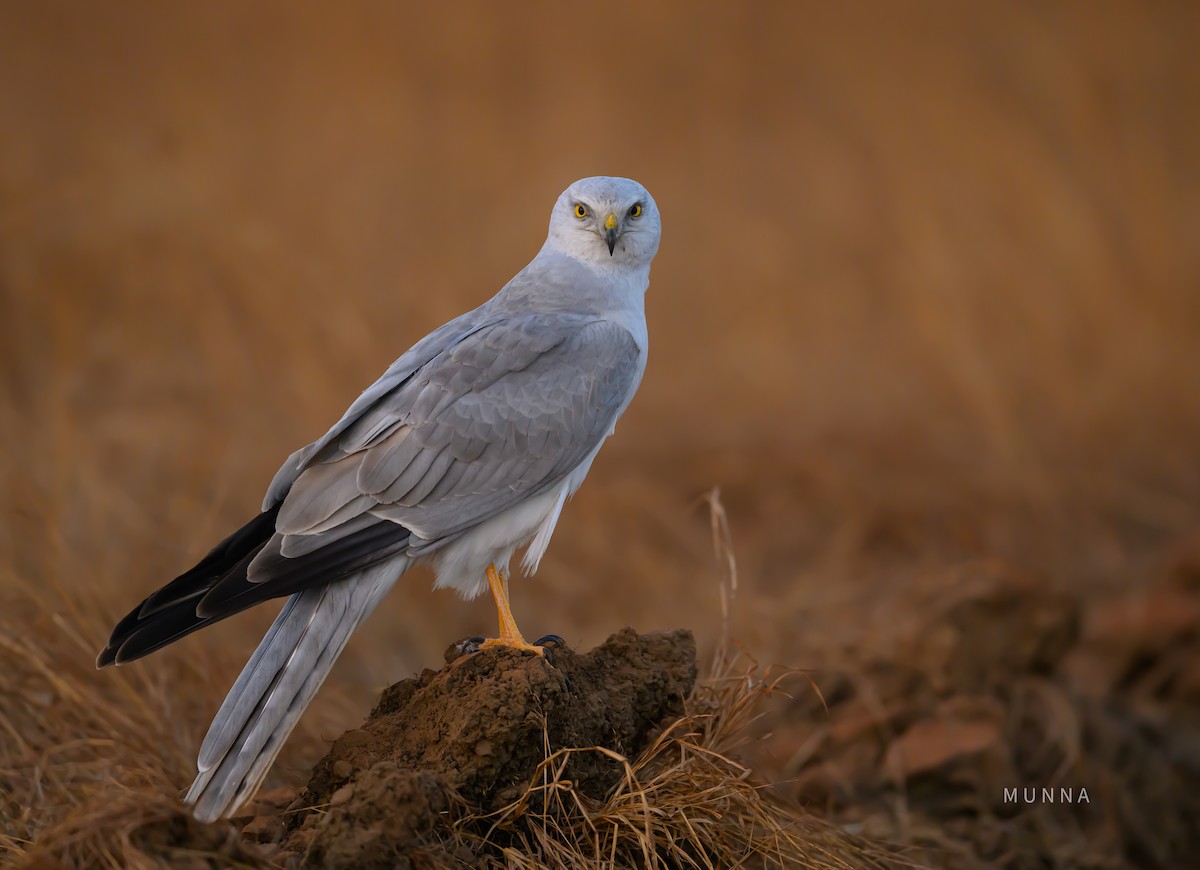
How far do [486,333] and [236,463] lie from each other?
4.25 metres

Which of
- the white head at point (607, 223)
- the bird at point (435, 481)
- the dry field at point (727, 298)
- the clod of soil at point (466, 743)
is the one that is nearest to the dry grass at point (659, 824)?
the clod of soil at point (466, 743)

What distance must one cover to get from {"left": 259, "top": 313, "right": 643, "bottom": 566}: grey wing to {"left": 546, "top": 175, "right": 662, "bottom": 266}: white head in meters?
0.31

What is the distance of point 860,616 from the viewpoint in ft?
22.0

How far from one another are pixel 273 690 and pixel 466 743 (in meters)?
0.53

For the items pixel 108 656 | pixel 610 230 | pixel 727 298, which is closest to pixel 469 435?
pixel 610 230

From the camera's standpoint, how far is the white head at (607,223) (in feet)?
13.0

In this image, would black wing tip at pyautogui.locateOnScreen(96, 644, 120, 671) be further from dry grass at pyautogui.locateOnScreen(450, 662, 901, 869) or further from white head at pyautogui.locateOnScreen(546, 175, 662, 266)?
white head at pyautogui.locateOnScreen(546, 175, 662, 266)

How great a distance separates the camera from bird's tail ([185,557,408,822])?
2920 mm

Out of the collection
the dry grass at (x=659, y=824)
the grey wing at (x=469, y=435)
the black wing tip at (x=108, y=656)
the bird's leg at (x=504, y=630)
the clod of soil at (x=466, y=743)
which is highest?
the grey wing at (x=469, y=435)

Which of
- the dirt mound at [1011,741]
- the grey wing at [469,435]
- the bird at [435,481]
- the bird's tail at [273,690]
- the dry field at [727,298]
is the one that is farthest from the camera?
the dry field at [727,298]

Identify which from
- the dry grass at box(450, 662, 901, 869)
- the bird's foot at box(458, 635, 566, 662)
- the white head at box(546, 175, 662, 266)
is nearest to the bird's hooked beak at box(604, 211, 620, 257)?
the white head at box(546, 175, 662, 266)

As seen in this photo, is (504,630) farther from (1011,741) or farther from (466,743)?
(1011,741)

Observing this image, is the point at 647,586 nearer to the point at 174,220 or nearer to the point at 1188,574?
the point at 1188,574

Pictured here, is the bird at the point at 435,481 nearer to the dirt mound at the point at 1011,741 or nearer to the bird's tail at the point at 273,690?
the bird's tail at the point at 273,690
